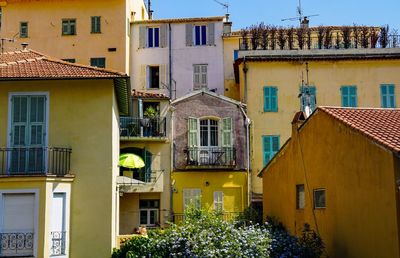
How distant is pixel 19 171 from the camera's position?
17.1m

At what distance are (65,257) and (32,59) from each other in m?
6.75

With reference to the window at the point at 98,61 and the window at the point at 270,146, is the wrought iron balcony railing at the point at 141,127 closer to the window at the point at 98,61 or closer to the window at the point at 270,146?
the window at the point at 270,146

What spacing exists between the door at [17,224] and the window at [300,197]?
8437 mm

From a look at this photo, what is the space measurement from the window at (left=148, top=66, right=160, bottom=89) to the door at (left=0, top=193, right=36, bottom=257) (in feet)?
67.7

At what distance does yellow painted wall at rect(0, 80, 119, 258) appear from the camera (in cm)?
1711

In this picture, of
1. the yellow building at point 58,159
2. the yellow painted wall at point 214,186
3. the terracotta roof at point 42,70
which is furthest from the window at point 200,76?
the yellow building at point 58,159

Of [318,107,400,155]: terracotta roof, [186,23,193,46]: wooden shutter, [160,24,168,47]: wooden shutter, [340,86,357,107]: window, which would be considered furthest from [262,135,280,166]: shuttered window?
[318,107,400,155]: terracotta roof

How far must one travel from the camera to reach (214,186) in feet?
101

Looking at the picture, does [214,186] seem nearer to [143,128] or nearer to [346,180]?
[143,128]

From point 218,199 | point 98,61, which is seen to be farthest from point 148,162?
point 98,61

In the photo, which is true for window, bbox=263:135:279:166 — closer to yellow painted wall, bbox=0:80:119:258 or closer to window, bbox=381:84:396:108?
window, bbox=381:84:396:108

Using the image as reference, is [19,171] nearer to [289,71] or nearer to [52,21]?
[289,71]

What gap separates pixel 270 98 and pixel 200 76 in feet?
19.1

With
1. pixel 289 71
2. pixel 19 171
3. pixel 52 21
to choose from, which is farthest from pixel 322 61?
pixel 19 171
